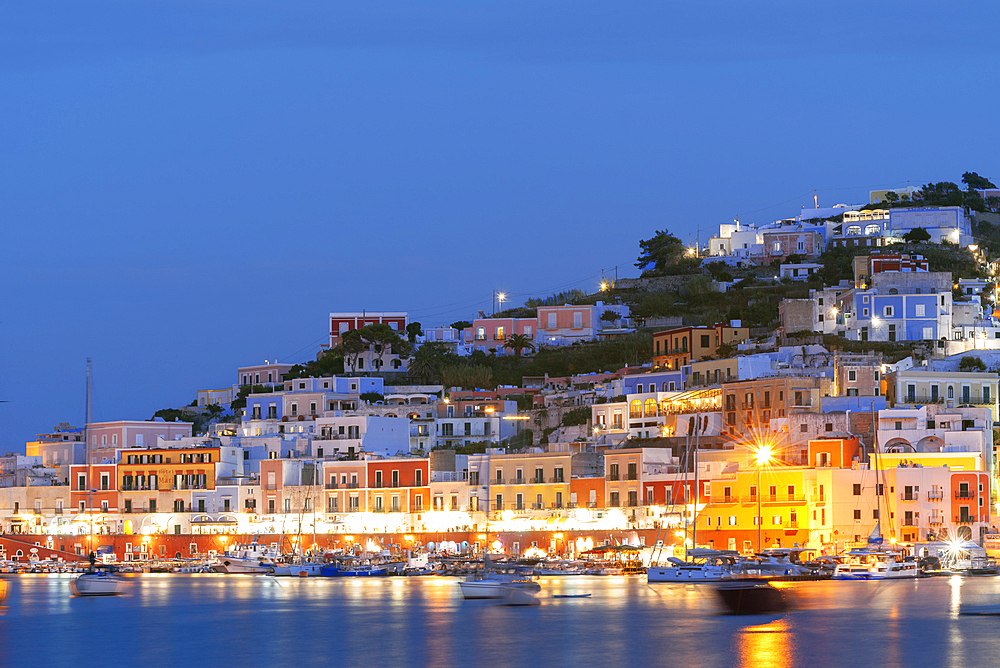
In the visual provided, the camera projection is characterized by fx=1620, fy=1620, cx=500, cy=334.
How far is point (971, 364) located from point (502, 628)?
35.5m

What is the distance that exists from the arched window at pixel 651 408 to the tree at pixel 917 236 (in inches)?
1197

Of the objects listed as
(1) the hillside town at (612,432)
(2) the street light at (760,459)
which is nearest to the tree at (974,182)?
(1) the hillside town at (612,432)

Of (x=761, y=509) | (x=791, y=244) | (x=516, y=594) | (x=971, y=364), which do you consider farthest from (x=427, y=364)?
(x=516, y=594)

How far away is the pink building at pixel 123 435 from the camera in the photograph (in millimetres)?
91688

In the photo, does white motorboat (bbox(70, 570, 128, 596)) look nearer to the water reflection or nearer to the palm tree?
the palm tree

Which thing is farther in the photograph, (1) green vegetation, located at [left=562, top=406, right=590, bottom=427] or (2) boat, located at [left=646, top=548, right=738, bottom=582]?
(1) green vegetation, located at [left=562, top=406, right=590, bottom=427]

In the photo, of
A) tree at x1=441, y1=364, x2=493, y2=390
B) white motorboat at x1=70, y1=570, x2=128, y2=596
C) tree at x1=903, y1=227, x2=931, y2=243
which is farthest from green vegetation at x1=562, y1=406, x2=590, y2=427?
tree at x1=903, y1=227, x2=931, y2=243

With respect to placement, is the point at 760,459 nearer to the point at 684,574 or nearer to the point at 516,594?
the point at 684,574

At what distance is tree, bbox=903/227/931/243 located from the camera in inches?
4126

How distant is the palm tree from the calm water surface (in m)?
29.1

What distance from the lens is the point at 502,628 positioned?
2137 inches

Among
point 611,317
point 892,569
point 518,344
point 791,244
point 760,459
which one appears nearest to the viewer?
point 892,569

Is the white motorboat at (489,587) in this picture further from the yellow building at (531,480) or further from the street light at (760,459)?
the yellow building at (531,480)

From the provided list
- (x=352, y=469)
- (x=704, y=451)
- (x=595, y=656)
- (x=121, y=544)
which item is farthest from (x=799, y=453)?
(x=121, y=544)
